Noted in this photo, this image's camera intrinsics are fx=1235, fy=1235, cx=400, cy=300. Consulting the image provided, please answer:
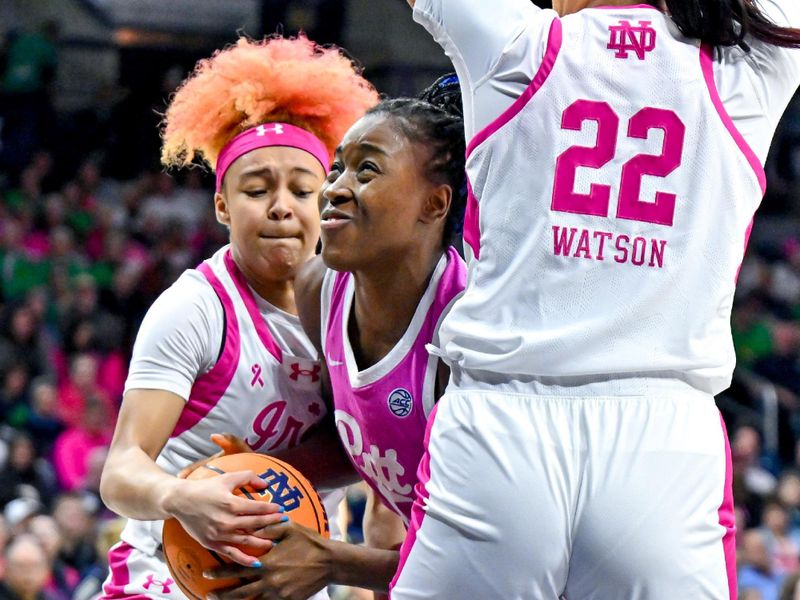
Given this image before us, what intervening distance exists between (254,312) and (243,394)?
218mm

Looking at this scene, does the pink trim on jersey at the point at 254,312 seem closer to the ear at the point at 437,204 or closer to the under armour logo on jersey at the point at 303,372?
the under armour logo on jersey at the point at 303,372

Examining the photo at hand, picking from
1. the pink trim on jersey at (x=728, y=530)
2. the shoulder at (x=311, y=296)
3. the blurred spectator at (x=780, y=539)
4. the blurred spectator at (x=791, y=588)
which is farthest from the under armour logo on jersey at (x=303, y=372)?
the blurred spectator at (x=780, y=539)

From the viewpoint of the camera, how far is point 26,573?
6137 millimetres

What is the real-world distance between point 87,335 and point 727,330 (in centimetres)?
700

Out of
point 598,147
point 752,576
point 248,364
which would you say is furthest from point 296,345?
point 752,576

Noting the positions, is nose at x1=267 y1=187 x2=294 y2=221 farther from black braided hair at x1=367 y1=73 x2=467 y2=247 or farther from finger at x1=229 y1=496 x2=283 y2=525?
finger at x1=229 y1=496 x2=283 y2=525

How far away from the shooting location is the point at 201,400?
312 centimetres

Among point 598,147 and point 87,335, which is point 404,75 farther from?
point 598,147

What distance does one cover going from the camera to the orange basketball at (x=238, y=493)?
2.57 m

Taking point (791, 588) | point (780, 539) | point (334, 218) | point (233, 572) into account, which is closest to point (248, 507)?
point (233, 572)

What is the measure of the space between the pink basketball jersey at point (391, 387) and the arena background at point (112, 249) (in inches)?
143

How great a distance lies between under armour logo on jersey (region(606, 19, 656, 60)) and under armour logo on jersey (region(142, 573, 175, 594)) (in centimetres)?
177

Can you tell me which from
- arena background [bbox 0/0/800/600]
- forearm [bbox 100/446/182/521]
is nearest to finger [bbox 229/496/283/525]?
forearm [bbox 100/446/182/521]

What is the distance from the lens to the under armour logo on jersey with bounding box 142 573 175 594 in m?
3.12
